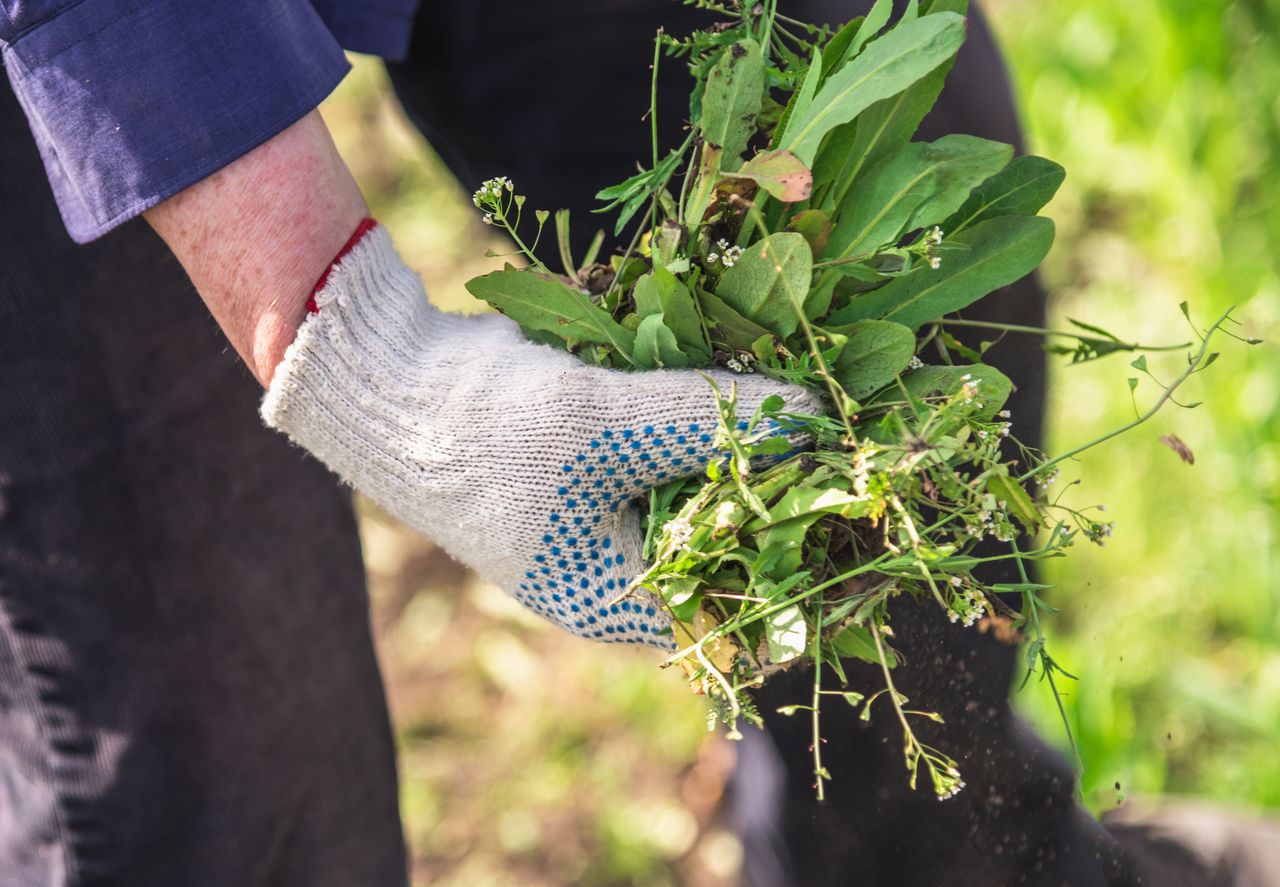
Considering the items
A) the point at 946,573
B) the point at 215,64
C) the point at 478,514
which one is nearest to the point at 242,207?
the point at 215,64

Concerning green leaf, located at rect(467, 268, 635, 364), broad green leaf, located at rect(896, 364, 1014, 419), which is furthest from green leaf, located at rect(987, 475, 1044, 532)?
green leaf, located at rect(467, 268, 635, 364)

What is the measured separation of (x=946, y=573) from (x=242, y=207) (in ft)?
1.99

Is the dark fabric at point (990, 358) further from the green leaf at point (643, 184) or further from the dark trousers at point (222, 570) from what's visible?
the green leaf at point (643, 184)

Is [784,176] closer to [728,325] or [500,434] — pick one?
[728,325]

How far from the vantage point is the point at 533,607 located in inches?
38.2

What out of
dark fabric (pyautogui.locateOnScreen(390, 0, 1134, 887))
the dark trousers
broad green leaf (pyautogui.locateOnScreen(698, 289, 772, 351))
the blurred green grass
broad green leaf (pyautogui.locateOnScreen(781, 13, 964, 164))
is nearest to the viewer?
broad green leaf (pyautogui.locateOnScreen(781, 13, 964, 164))

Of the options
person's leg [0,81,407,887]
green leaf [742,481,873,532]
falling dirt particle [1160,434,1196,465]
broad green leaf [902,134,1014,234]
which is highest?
broad green leaf [902,134,1014,234]

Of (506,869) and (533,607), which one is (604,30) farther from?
(506,869)

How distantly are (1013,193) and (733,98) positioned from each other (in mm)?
225

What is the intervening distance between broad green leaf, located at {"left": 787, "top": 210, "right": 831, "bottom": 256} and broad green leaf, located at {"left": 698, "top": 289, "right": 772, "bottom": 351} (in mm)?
71

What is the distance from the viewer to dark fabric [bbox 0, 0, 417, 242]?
0.83 meters

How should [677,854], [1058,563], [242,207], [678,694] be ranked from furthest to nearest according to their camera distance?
[678,694] → [677,854] → [1058,563] → [242,207]

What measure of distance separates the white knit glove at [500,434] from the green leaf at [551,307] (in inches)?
1.1

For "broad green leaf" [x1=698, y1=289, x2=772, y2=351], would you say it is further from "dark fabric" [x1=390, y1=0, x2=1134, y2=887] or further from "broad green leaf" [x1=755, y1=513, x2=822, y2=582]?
"dark fabric" [x1=390, y1=0, x2=1134, y2=887]
